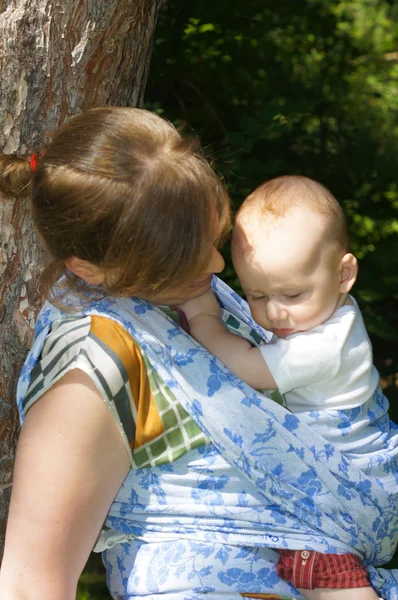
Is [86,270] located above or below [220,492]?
above

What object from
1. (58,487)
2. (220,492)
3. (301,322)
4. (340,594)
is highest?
(301,322)

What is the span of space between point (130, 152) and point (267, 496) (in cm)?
77

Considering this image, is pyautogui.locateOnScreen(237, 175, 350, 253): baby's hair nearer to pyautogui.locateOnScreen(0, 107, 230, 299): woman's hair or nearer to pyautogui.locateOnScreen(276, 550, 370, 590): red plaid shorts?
pyautogui.locateOnScreen(0, 107, 230, 299): woman's hair

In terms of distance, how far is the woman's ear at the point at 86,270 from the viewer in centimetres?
167

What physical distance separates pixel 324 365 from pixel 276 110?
1.66m

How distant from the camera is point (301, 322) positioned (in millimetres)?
1909

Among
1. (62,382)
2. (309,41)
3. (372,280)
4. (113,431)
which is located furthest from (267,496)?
(309,41)

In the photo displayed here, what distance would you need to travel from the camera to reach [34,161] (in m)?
1.76

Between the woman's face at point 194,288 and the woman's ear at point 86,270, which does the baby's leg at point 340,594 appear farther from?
the woman's ear at point 86,270

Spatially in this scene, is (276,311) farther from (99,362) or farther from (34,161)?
(34,161)

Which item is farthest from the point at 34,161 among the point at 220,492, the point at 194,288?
the point at 220,492

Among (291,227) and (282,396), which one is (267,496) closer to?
(282,396)

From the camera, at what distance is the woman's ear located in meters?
1.67

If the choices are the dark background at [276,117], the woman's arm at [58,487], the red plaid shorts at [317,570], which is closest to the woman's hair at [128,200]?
the woman's arm at [58,487]
